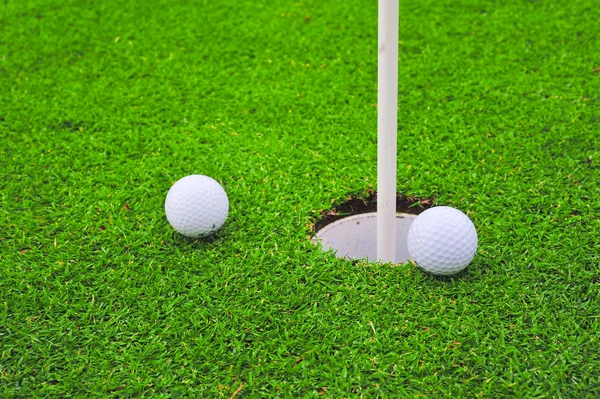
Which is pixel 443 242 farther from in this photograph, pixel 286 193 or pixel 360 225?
pixel 286 193

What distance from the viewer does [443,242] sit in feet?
8.35

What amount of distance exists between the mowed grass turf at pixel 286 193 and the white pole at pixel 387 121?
18 cm

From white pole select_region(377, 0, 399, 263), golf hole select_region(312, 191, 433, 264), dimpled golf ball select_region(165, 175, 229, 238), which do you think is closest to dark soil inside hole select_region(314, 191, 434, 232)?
golf hole select_region(312, 191, 433, 264)

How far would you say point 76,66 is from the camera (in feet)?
15.6

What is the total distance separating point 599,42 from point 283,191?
303 cm

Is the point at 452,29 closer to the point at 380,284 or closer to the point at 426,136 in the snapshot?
the point at 426,136

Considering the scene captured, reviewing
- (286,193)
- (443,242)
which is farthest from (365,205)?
(443,242)

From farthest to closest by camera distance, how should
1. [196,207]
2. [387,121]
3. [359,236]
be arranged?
Result: [359,236] → [196,207] → [387,121]

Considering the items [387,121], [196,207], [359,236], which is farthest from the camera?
[359,236]

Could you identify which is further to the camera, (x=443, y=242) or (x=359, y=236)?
(x=359, y=236)

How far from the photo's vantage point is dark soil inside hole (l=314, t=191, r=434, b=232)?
3188 mm

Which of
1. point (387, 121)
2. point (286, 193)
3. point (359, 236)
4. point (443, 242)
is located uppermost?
point (387, 121)

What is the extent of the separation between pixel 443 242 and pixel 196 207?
1.17 meters

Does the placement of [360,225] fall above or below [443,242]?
below
